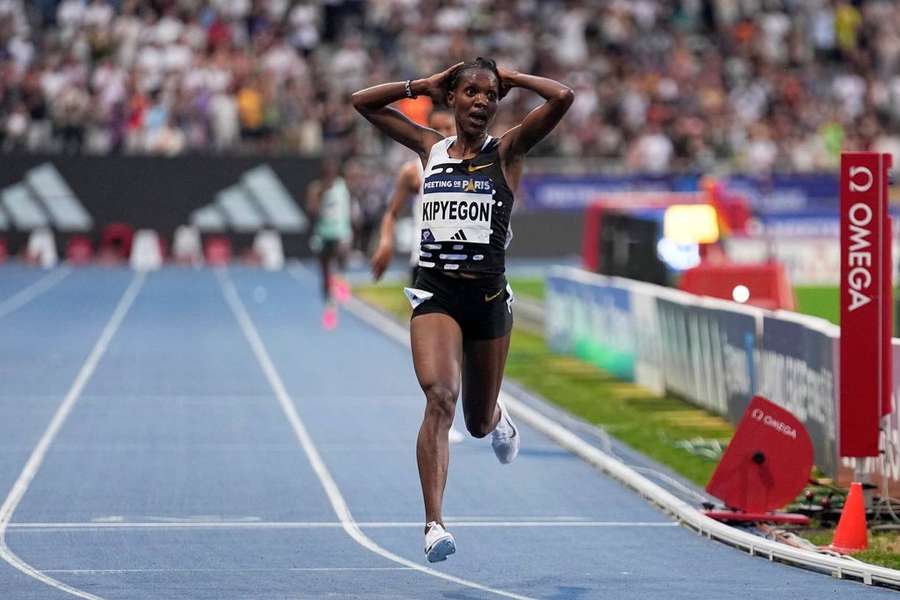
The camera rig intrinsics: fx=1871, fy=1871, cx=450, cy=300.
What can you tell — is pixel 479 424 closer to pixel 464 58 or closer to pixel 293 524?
pixel 293 524

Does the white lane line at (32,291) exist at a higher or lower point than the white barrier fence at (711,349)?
lower

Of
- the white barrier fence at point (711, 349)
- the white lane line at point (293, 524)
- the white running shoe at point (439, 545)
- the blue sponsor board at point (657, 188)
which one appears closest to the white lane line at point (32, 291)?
the white barrier fence at point (711, 349)

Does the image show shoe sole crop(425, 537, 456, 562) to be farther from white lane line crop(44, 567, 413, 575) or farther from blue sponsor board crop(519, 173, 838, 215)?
blue sponsor board crop(519, 173, 838, 215)

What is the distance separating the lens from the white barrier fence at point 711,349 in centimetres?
1152

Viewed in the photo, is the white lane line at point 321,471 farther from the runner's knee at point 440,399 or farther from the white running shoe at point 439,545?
the runner's knee at point 440,399

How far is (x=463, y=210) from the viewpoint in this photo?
827cm

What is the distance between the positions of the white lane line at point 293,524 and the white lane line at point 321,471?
5.8 inches

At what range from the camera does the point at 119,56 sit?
123ft

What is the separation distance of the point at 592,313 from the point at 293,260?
19.1 meters

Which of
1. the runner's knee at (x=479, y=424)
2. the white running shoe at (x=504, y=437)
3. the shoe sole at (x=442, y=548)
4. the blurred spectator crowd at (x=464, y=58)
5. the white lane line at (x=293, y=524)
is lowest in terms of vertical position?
the white lane line at (x=293, y=524)

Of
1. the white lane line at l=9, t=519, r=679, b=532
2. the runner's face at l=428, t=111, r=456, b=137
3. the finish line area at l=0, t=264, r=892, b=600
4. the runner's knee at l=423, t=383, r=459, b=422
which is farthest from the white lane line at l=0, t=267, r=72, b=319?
the runner's knee at l=423, t=383, r=459, b=422

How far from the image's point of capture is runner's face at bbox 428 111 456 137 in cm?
1157

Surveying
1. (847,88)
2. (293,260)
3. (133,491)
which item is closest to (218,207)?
(293,260)

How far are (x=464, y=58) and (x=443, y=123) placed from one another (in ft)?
87.2
